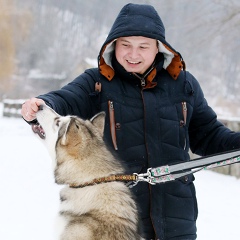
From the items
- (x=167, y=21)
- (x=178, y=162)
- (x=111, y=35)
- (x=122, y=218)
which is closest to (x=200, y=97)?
(x=178, y=162)

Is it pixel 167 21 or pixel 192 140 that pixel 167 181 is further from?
pixel 167 21

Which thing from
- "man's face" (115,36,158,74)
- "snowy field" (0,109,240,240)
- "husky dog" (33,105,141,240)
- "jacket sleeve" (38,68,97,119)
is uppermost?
"man's face" (115,36,158,74)

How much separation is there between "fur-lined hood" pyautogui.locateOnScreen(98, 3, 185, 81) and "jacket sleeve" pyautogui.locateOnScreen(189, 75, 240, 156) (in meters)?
0.20

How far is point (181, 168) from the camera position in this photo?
248cm

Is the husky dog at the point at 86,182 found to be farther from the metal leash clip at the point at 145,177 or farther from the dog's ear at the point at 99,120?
the metal leash clip at the point at 145,177

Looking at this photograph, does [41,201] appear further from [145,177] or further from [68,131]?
[145,177]

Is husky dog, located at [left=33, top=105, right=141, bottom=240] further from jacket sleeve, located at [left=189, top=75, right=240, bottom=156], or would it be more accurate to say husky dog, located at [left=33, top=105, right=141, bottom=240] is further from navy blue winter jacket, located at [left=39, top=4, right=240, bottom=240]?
jacket sleeve, located at [left=189, top=75, right=240, bottom=156]

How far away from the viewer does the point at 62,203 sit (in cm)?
256

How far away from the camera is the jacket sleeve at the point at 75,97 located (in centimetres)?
257

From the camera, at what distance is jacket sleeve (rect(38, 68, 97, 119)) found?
2570 millimetres

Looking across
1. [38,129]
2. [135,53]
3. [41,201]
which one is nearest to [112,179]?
[38,129]

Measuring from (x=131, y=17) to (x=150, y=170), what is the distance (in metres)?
0.94

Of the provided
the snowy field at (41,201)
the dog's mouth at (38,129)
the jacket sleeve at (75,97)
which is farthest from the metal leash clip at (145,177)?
the snowy field at (41,201)

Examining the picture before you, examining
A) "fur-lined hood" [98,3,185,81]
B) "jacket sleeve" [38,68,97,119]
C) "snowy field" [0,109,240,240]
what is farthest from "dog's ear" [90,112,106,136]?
"snowy field" [0,109,240,240]
